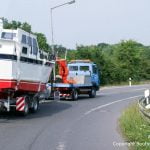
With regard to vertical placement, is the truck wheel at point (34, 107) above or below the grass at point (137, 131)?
above

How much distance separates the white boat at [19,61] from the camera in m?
18.2

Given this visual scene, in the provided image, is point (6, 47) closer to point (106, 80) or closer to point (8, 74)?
point (8, 74)

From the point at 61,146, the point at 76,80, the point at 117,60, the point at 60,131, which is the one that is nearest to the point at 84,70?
the point at 76,80

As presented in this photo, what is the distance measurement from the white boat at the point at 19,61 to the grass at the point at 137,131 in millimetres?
4227

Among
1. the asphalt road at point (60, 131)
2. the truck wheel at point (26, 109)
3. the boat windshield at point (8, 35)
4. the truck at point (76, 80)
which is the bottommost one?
the asphalt road at point (60, 131)

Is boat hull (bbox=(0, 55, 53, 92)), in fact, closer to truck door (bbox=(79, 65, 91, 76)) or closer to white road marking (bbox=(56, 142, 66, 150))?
white road marking (bbox=(56, 142, 66, 150))

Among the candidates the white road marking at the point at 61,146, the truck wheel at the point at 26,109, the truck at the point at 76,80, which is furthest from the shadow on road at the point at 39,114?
the white road marking at the point at 61,146

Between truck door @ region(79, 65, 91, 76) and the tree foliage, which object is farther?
the tree foliage

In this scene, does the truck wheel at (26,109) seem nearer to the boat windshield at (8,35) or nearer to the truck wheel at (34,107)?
the truck wheel at (34,107)

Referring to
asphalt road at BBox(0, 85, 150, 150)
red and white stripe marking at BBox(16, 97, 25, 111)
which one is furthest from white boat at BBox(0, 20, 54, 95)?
asphalt road at BBox(0, 85, 150, 150)

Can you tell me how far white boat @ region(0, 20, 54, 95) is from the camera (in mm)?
18234

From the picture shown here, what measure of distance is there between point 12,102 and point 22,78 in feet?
3.12

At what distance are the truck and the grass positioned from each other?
33.5 ft

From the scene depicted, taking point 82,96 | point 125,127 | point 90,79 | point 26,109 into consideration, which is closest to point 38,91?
point 26,109
